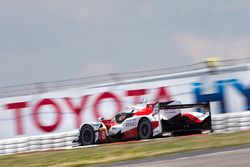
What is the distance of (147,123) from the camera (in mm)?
16438

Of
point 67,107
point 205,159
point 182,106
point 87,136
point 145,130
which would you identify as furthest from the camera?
point 67,107

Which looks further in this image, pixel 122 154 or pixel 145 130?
pixel 145 130

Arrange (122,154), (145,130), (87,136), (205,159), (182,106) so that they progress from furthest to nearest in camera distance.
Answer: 1. (87,136)
2. (145,130)
3. (182,106)
4. (122,154)
5. (205,159)

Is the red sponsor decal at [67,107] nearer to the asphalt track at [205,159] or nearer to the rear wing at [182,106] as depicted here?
the rear wing at [182,106]

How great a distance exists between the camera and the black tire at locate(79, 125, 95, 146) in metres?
17.3

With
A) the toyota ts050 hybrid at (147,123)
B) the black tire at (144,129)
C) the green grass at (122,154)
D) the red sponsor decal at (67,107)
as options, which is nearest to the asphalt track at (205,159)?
the green grass at (122,154)

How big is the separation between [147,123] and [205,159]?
6.87m

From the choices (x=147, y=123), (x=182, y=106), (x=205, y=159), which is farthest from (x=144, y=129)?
(x=205, y=159)

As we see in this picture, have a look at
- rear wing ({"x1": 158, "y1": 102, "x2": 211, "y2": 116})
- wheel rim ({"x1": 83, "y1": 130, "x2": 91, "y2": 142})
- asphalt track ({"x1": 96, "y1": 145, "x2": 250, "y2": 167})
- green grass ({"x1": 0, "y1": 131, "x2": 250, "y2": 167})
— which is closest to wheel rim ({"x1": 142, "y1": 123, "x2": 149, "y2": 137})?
rear wing ({"x1": 158, "y1": 102, "x2": 211, "y2": 116})

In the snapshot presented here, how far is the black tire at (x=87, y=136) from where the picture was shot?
56.8ft

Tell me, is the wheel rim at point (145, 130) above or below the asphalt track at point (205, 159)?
above

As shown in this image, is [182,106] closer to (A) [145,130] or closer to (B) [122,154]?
(A) [145,130]

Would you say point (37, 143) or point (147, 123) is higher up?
point (147, 123)

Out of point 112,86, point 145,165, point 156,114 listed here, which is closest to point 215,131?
point 156,114
